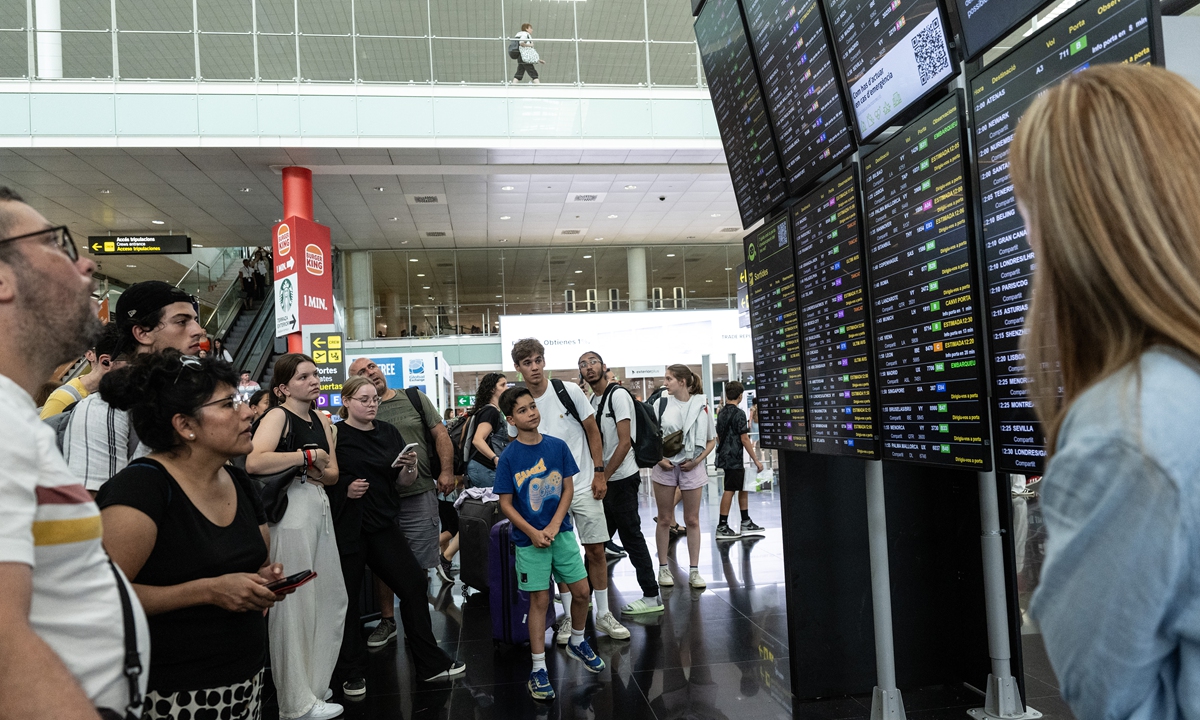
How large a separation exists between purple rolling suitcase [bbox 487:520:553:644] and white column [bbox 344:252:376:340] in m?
15.8

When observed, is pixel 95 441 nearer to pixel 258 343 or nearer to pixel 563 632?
pixel 563 632

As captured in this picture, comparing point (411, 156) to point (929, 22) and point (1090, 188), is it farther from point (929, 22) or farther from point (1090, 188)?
point (1090, 188)

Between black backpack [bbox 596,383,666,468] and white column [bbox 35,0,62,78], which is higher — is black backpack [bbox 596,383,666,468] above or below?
below

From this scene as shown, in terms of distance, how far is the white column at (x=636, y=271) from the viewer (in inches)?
845

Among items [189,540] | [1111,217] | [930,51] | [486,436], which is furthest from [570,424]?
[1111,217]

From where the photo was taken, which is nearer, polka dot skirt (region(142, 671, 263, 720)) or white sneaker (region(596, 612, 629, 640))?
polka dot skirt (region(142, 671, 263, 720))

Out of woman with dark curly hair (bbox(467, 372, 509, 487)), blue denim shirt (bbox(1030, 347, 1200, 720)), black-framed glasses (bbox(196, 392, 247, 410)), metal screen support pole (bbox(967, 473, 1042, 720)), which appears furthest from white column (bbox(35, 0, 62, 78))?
blue denim shirt (bbox(1030, 347, 1200, 720))

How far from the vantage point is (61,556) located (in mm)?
1019

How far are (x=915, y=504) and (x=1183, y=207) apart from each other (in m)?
3.28

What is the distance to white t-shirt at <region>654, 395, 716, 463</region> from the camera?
6.84 metres

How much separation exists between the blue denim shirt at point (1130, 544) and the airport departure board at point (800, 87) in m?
2.43

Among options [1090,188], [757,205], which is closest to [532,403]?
[757,205]

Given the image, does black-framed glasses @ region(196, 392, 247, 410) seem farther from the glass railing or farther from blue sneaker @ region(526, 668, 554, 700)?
the glass railing

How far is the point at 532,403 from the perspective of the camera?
4.46 metres
